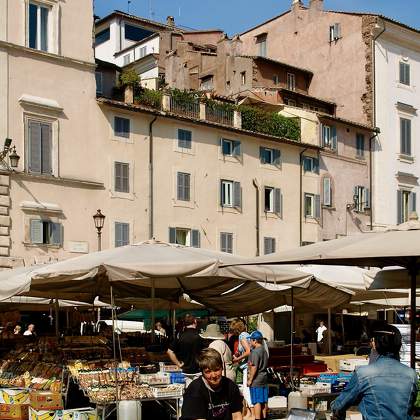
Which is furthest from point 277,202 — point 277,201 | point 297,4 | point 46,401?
point 46,401

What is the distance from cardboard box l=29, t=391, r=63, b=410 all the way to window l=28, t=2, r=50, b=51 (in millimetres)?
21513

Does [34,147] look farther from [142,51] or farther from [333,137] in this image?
[142,51]

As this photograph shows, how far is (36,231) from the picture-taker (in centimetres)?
3044

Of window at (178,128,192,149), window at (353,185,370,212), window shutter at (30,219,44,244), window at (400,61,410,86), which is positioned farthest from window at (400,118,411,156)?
window shutter at (30,219,44,244)

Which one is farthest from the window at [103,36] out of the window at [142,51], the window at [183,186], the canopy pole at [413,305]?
the canopy pole at [413,305]

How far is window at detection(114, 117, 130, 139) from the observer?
33.4 meters

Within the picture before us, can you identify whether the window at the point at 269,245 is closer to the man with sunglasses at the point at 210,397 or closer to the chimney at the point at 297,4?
the chimney at the point at 297,4

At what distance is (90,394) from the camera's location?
11352 millimetres

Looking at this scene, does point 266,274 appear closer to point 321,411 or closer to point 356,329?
point 321,411

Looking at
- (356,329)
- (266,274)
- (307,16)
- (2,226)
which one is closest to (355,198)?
(356,329)

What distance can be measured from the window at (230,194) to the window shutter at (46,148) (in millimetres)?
8215

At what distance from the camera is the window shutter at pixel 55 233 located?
30.9m

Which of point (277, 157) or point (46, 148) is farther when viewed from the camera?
point (277, 157)

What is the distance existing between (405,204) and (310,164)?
23.1ft
